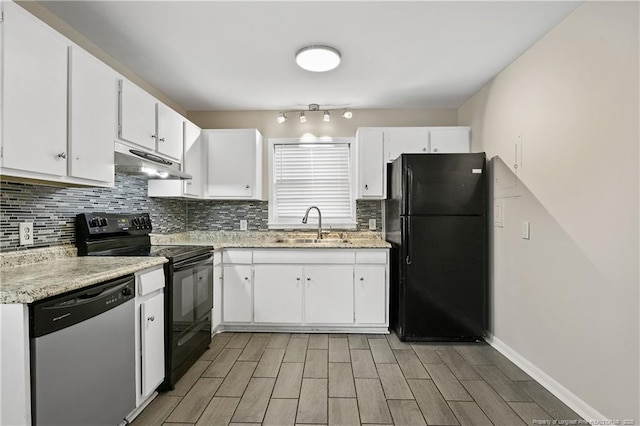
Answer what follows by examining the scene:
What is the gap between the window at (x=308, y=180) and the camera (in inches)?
149

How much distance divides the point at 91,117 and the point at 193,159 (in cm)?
145

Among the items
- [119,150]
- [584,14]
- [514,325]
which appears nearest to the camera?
[584,14]

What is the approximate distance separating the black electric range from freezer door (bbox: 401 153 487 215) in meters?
1.91

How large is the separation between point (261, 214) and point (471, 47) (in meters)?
2.65

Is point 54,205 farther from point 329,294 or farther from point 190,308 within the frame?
point 329,294

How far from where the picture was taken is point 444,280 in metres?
2.88

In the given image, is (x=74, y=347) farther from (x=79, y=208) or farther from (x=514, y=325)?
(x=514, y=325)

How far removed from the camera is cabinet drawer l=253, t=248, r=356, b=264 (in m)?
3.13

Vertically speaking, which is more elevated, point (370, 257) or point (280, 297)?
point (370, 257)

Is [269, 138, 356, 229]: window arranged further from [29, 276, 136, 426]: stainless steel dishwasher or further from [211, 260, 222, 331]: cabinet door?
[29, 276, 136, 426]: stainless steel dishwasher

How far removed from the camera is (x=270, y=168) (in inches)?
150

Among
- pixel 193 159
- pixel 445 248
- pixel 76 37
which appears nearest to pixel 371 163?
pixel 445 248

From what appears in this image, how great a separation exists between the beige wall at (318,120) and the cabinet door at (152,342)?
2389mm

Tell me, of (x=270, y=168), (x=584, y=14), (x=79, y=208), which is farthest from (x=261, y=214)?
(x=584, y=14)
